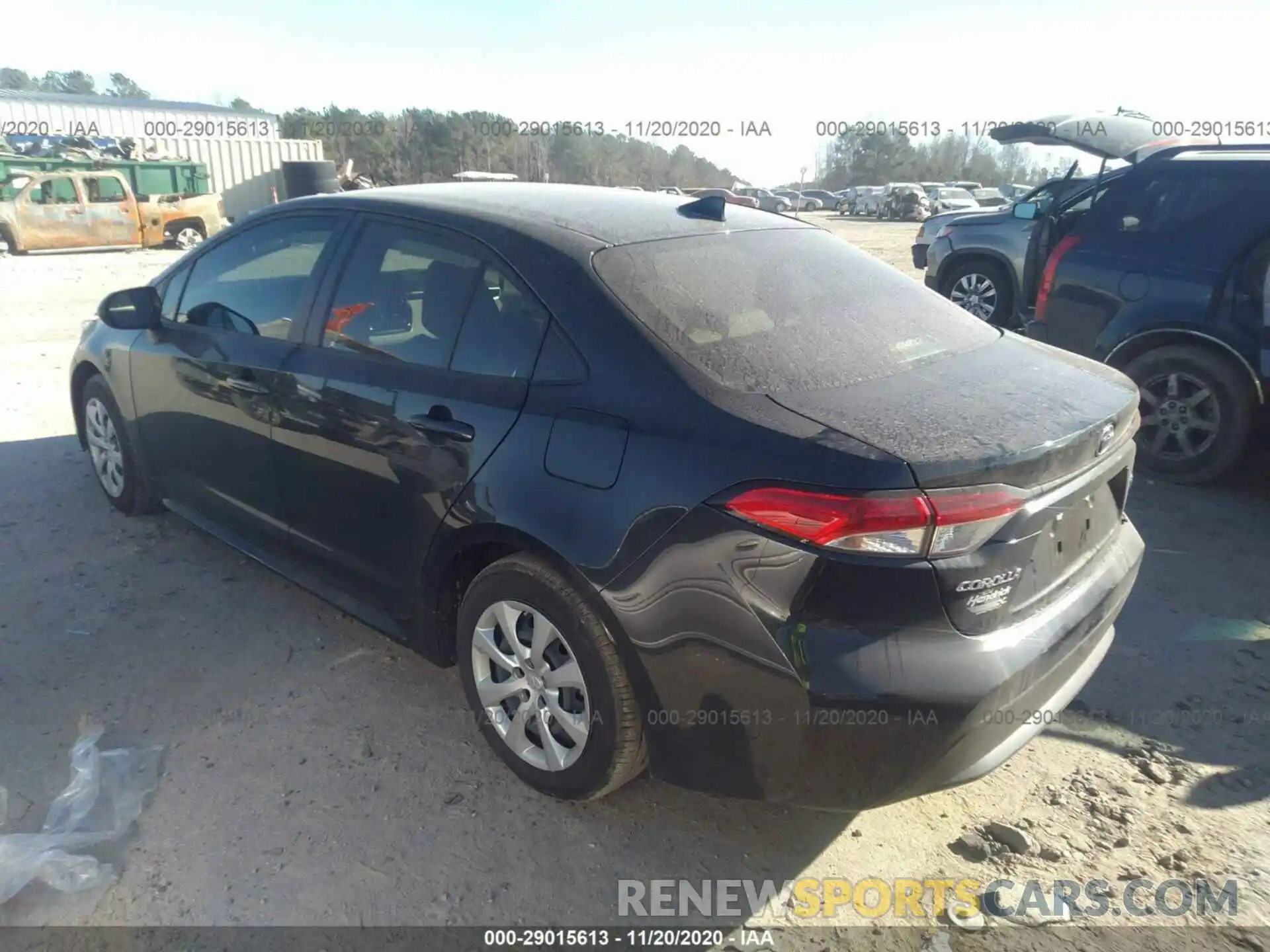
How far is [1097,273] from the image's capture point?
5.50 meters

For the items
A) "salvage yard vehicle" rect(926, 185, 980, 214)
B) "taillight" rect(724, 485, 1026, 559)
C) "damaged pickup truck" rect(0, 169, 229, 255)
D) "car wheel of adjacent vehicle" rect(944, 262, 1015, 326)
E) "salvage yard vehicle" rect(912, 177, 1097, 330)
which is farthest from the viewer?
"salvage yard vehicle" rect(926, 185, 980, 214)

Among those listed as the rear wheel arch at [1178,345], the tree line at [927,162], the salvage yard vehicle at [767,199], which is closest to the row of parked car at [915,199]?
the salvage yard vehicle at [767,199]

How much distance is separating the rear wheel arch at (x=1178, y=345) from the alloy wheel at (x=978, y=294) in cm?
452

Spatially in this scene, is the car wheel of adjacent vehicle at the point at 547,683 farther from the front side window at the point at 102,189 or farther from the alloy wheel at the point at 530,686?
the front side window at the point at 102,189

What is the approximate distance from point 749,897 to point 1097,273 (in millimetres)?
4687

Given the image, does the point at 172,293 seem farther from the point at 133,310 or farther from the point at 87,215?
the point at 87,215

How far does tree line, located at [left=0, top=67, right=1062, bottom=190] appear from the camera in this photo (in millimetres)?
45875

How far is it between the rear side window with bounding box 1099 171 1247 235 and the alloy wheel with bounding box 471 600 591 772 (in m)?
4.76

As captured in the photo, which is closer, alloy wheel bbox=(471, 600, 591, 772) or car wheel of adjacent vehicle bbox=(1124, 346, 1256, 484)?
alloy wheel bbox=(471, 600, 591, 772)

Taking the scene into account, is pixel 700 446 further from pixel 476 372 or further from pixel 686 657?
pixel 476 372

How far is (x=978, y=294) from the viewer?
9836mm

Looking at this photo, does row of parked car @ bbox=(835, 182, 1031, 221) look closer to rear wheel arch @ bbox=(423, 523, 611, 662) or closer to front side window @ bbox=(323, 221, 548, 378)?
front side window @ bbox=(323, 221, 548, 378)

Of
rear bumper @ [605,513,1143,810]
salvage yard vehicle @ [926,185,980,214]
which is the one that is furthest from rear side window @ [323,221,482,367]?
salvage yard vehicle @ [926,185,980,214]

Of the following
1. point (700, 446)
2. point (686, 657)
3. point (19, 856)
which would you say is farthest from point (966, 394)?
point (19, 856)
